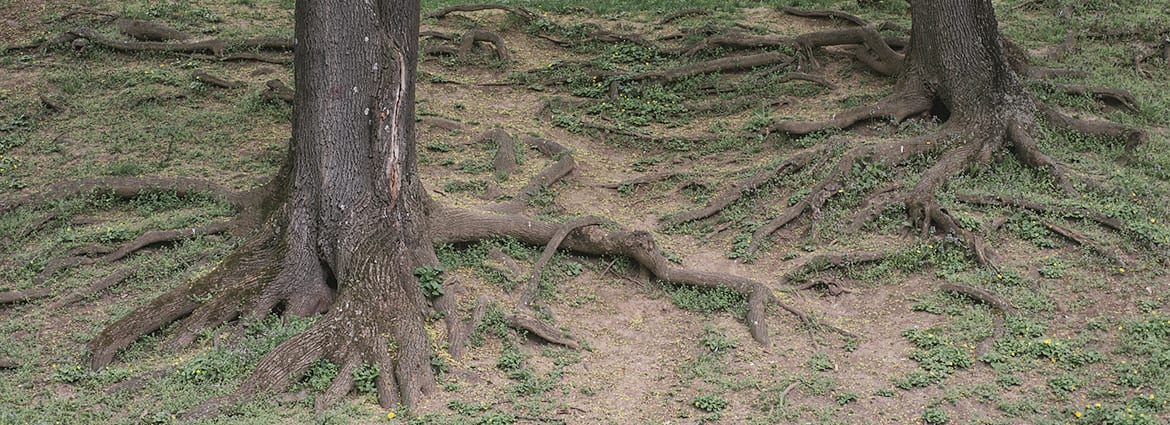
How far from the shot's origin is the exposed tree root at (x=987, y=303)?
30.0 feet

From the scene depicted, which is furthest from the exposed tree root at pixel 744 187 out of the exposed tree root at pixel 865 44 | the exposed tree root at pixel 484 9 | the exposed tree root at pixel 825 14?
the exposed tree root at pixel 484 9

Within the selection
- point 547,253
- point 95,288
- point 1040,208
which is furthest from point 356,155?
point 1040,208

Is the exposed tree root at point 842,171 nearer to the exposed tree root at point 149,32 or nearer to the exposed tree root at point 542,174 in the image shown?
the exposed tree root at point 542,174

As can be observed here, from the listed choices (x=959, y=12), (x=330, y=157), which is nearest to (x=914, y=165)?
(x=959, y=12)

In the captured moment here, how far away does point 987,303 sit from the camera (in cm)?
971

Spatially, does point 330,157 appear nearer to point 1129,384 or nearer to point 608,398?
point 608,398

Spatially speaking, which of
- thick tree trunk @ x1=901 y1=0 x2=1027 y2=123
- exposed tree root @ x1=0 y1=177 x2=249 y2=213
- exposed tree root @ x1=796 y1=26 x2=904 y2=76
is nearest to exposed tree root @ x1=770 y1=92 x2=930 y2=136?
thick tree trunk @ x1=901 y1=0 x2=1027 y2=123

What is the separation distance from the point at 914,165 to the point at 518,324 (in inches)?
185

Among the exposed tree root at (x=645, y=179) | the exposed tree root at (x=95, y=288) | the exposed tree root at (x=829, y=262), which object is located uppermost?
the exposed tree root at (x=829, y=262)

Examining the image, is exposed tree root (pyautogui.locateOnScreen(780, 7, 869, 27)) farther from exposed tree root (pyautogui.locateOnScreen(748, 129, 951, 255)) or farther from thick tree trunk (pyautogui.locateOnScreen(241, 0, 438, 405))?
thick tree trunk (pyautogui.locateOnScreen(241, 0, 438, 405))

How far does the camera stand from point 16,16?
1686 cm

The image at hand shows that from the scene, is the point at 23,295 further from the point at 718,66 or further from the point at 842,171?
the point at 718,66

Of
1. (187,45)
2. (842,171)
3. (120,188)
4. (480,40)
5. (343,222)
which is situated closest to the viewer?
(343,222)

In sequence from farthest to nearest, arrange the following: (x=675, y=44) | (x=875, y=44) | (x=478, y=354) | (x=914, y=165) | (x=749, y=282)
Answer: (x=675, y=44) < (x=875, y=44) < (x=914, y=165) < (x=749, y=282) < (x=478, y=354)
